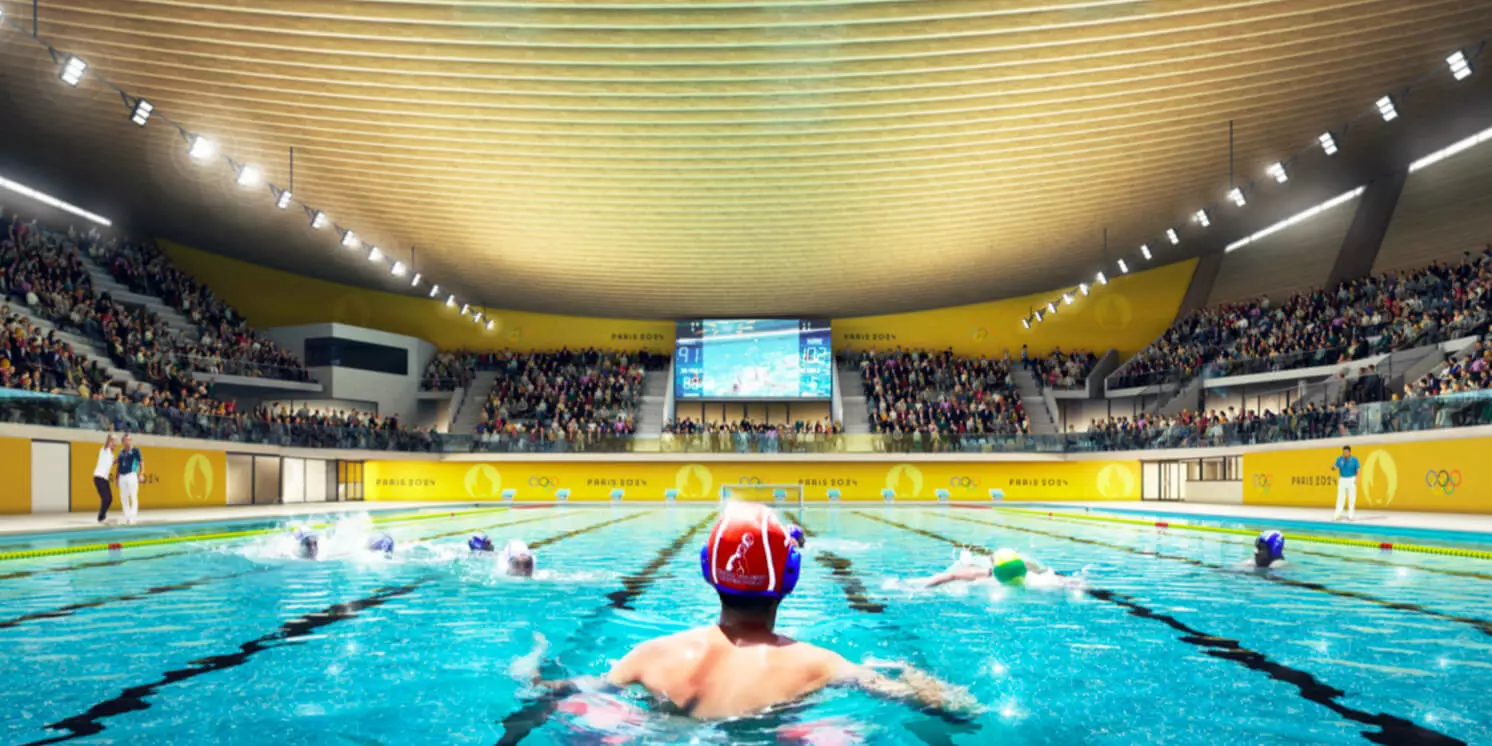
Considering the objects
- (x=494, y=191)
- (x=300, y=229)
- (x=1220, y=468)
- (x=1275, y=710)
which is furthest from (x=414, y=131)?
(x=1220, y=468)

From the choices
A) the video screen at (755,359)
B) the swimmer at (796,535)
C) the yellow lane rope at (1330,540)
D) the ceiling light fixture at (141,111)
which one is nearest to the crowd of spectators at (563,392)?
the video screen at (755,359)

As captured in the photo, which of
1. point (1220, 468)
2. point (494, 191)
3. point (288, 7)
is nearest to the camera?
point (288, 7)

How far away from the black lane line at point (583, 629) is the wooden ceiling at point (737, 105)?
22.0ft

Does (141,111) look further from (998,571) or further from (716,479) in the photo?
(716,479)

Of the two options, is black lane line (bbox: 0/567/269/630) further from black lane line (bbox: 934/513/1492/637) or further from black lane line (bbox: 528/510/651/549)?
black lane line (bbox: 934/513/1492/637)

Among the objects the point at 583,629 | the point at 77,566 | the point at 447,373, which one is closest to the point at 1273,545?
the point at 583,629

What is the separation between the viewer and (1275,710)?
3500 mm

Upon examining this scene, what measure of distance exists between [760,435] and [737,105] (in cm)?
1510


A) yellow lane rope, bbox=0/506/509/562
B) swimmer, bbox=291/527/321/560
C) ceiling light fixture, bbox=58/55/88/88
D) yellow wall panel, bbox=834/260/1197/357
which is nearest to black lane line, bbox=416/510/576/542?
yellow lane rope, bbox=0/506/509/562

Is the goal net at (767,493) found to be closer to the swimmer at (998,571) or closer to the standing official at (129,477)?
the standing official at (129,477)

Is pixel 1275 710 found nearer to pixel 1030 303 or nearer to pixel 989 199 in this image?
pixel 989 199

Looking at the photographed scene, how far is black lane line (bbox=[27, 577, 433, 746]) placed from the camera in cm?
320

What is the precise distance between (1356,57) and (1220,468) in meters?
14.9

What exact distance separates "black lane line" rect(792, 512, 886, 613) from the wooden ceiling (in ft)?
22.2
